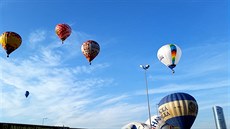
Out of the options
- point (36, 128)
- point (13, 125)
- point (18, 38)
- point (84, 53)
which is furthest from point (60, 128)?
point (18, 38)

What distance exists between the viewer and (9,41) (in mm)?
39281

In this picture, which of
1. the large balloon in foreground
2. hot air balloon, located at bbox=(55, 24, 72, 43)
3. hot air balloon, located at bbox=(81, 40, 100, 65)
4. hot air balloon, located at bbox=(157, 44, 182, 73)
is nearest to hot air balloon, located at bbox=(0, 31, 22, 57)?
hot air balloon, located at bbox=(55, 24, 72, 43)

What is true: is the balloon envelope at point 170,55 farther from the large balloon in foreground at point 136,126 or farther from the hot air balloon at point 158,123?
the large balloon in foreground at point 136,126

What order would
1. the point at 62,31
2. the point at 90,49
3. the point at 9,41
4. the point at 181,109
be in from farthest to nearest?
A: the point at 62,31, the point at 90,49, the point at 9,41, the point at 181,109

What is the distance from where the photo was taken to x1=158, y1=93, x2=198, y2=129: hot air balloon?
32.6 m

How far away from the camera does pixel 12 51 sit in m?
39.4

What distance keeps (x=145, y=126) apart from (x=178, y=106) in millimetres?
12764

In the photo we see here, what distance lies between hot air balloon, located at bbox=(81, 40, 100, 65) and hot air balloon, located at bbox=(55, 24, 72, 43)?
3125 mm

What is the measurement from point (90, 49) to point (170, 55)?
10.9 meters

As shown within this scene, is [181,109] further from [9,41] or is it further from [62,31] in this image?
[9,41]

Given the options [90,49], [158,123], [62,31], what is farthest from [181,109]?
[62,31]

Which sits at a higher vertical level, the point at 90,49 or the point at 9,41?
the point at 9,41

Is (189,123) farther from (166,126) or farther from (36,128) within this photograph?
(36,128)

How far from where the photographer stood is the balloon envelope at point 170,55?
132 feet
